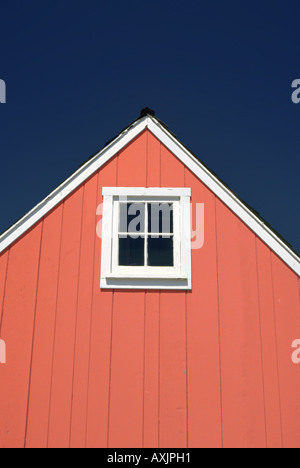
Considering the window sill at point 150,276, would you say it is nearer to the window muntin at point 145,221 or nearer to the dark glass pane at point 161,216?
the window muntin at point 145,221

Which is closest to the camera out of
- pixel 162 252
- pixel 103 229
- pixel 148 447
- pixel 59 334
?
pixel 148 447

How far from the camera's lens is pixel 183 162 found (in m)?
6.35

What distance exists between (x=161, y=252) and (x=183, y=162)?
5.28ft

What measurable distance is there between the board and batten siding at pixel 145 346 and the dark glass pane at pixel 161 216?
1.81ft

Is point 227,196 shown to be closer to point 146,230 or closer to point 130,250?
point 146,230

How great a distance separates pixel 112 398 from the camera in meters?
5.38

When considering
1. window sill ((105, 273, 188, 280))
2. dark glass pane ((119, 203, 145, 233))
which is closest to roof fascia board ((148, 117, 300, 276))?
dark glass pane ((119, 203, 145, 233))

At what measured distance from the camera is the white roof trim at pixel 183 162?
5.94m

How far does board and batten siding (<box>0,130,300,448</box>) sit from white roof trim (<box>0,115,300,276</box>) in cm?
11

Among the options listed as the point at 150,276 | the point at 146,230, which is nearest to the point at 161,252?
the point at 146,230

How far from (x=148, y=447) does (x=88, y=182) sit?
3.56 meters

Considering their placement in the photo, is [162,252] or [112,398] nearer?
[112,398]

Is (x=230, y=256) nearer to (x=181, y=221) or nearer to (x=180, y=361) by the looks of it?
(x=181, y=221)

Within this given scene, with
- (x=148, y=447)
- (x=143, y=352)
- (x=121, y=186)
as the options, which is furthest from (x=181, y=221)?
(x=148, y=447)
